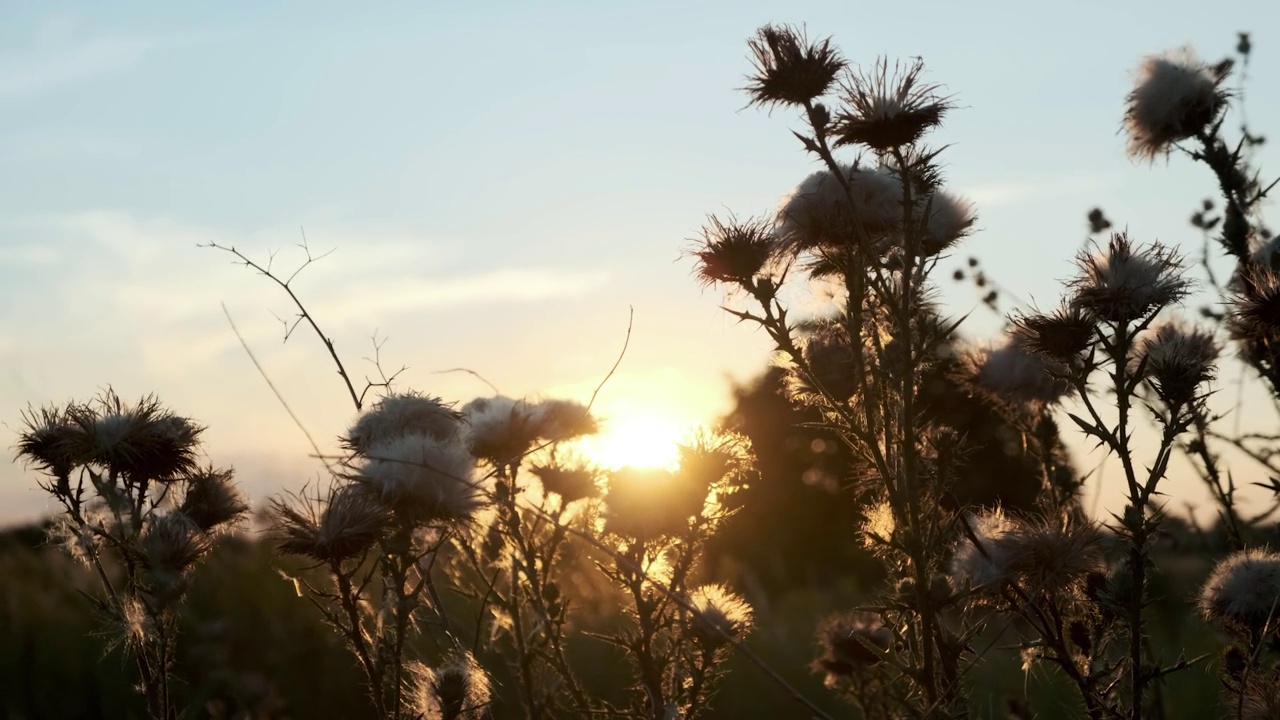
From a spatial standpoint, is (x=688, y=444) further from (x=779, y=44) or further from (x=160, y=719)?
(x=160, y=719)

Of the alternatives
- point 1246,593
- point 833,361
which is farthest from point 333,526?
point 1246,593

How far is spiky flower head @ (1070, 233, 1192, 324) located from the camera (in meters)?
3.20

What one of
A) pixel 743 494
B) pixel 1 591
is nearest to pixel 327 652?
pixel 1 591

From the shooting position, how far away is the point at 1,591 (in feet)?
38.8

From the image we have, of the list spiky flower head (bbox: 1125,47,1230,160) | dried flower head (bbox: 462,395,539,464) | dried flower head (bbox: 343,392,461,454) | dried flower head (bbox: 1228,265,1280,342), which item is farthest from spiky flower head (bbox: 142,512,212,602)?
spiky flower head (bbox: 1125,47,1230,160)

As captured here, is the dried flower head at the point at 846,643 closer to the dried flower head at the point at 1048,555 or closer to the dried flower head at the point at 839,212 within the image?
the dried flower head at the point at 1048,555

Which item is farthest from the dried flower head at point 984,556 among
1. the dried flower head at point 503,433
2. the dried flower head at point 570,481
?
A: the dried flower head at point 503,433

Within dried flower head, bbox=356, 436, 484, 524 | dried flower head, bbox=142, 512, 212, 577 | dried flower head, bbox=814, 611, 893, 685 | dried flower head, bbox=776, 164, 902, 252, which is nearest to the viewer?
dried flower head, bbox=356, 436, 484, 524

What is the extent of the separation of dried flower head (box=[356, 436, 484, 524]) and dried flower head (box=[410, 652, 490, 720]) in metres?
0.38

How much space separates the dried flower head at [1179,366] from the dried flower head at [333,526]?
2.03m

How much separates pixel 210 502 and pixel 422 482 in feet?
3.37

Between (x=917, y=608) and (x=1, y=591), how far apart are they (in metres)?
11.4

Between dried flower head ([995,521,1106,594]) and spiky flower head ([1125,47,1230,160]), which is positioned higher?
spiky flower head ([1125,47,1230,160])

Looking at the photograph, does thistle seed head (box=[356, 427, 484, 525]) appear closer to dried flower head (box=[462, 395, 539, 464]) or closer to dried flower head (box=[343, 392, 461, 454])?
dried flower head (box=[343, 392, 461, 454])
